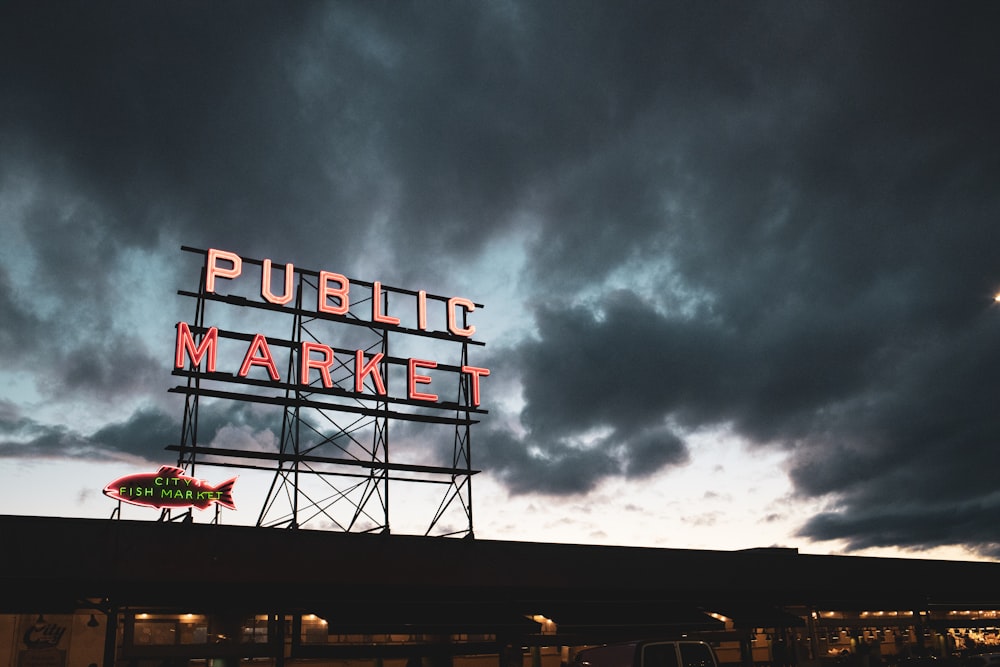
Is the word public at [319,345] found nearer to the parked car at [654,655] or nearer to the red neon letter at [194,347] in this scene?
the red neon letter at [194,347]

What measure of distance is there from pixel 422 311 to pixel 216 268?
8746 millimetres

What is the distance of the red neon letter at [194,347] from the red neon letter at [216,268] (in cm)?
197

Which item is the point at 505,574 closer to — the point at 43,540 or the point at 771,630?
the point at 43,540

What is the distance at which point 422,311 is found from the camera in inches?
1331

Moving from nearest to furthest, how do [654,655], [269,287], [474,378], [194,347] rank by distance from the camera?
[654,655] → [194,347] → [269,287] → [474,378]

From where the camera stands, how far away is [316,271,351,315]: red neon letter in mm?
31109

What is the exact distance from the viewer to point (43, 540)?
717 inches

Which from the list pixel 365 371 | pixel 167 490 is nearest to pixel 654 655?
pixel 167 490

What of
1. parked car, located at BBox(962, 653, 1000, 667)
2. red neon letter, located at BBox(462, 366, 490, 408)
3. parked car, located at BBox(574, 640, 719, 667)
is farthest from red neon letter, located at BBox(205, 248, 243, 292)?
parked car, located at BBox(962, 653, 1000, 667)

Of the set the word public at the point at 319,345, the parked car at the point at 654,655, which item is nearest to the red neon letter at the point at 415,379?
the word public at the point at 319,345

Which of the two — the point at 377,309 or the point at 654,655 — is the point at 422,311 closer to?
the point at 377,309

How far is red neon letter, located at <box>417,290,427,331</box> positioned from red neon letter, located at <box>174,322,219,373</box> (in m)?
8.83

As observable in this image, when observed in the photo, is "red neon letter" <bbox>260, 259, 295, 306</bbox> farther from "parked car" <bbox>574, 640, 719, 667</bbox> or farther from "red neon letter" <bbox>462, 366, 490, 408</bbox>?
"parked car" <bbox>574, 640, 719, 667</bbox>

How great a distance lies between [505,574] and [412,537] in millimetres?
3129
